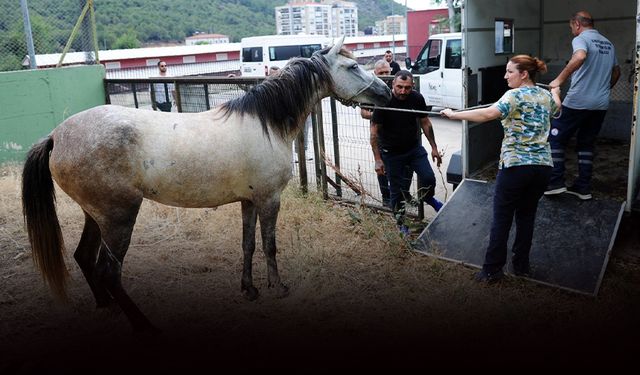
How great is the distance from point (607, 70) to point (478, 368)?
3223mm

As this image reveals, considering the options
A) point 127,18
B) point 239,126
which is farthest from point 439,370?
point 127,18

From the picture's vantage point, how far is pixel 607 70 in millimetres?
4793

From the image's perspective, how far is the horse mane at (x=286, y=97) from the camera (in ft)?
13.1

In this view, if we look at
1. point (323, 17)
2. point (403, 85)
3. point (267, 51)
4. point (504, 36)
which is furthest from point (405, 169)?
point (323, 17)

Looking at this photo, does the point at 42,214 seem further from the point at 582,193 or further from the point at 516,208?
the point at 582,193

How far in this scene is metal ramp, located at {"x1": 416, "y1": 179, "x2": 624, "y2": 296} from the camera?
13.4 feet

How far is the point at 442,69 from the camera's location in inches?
500

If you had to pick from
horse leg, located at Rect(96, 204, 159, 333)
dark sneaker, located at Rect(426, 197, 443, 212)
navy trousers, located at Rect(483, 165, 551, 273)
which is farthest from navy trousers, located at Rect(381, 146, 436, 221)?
horse leg, located at Rect(96, 204, 159, 333)

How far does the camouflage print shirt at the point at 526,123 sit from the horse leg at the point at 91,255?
3.07m

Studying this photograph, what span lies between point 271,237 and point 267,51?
61.8 feet

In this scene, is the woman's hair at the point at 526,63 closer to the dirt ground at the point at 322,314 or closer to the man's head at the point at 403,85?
the man's head at the point at 403,85

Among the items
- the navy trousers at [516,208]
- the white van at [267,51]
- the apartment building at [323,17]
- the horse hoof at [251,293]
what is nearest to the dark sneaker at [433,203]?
the navy trousers at [516,208]

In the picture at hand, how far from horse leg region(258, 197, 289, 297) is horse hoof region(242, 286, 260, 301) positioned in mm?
144

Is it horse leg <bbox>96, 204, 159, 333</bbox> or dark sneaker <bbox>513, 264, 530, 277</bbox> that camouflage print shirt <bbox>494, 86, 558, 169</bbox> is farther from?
horse leg <bbox>96, 204, 159, 333</bbox>
